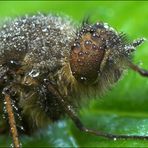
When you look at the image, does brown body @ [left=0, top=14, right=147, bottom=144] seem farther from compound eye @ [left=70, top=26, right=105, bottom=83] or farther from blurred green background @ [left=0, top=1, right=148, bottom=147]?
blurred green background @ [left=0, top=1, right=148, bottom=147]

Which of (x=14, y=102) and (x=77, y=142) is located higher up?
(x=14, y=102)

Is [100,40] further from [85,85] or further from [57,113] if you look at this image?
[57,113]

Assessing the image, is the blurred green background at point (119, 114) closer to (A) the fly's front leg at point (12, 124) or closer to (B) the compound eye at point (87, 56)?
(B) the compound eye at point (87, 56)

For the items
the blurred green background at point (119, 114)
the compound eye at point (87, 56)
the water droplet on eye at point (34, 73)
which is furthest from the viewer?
the blurred green background at point (119, 114)

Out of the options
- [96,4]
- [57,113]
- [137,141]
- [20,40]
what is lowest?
[137,141]

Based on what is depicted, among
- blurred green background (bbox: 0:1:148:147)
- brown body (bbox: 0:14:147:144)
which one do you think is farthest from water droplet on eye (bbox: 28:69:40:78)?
blurred green background (bbox: 0:1:148:147)

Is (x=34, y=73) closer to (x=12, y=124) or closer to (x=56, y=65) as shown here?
(x=56, y=65)

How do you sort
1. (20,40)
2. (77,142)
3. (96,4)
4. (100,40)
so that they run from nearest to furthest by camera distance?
(100,40)
(20,40)
(77,142)
(96,4)

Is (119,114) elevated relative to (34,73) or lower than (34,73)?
lower

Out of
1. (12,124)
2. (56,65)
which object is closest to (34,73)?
(56,65)

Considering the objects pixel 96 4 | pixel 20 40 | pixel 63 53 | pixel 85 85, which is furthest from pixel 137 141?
pixel 96 4

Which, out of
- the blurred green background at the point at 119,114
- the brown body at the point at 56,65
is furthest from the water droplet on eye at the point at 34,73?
the blurred green background at the point at 119,114
